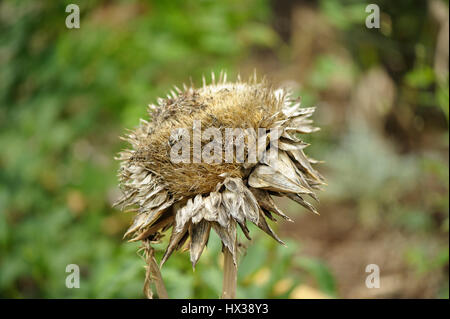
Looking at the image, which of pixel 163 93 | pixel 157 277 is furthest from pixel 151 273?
pixel 163 93

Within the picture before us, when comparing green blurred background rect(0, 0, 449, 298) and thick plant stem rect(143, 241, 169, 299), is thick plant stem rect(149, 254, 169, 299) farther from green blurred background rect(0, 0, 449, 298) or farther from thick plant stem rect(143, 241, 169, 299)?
green blurred background rect(0, 0, 449, 298)

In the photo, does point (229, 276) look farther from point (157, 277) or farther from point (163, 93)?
point (163, 93)

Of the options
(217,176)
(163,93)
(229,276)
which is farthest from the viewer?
(163,93)

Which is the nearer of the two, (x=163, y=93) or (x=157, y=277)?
(x=157, y=277)

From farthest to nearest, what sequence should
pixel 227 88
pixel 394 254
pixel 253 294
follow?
pixel 394 254, pixel 253 294, pixel 227 88

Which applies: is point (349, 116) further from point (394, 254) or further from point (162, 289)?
point (162, 289)

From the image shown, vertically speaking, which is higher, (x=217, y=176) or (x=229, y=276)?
(x=217, y=176)
